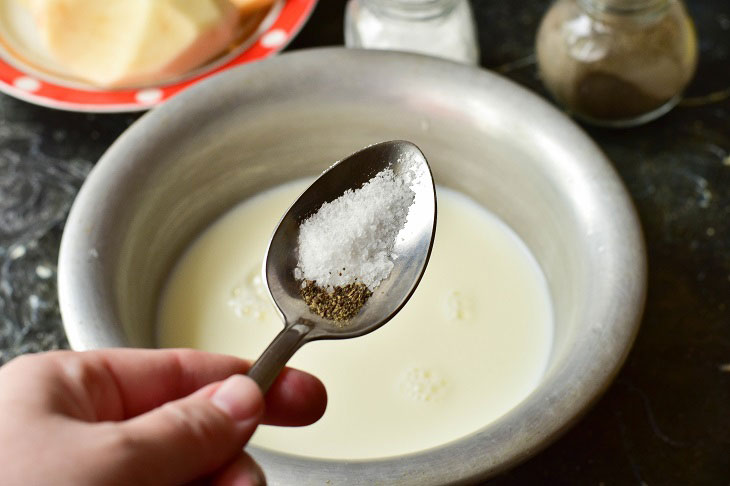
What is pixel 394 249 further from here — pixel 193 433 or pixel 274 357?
pixel 193 433

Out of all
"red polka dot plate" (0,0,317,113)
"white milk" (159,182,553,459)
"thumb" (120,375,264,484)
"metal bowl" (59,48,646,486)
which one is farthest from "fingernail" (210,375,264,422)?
"red polka dot plate" (0,0,317,113)

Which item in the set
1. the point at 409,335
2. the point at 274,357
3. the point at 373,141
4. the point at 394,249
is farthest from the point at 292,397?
the point at 373,141

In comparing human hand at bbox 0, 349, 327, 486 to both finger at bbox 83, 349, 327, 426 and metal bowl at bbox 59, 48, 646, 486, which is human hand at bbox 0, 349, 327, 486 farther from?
metal bowl at bbox 59, 48, 646, 486

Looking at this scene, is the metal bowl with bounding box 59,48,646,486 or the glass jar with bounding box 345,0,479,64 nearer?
the metal bowl with bounding box 59,48,646,486

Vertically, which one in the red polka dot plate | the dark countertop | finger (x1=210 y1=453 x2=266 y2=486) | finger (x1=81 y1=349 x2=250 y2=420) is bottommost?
the dark countertop

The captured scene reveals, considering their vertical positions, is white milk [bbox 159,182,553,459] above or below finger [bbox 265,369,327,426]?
below

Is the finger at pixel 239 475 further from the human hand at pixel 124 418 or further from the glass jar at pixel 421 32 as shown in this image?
the glass jar at pixel 421 32

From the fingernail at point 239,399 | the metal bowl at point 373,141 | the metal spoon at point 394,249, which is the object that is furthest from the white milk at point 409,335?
the fingernail at point 239,399
